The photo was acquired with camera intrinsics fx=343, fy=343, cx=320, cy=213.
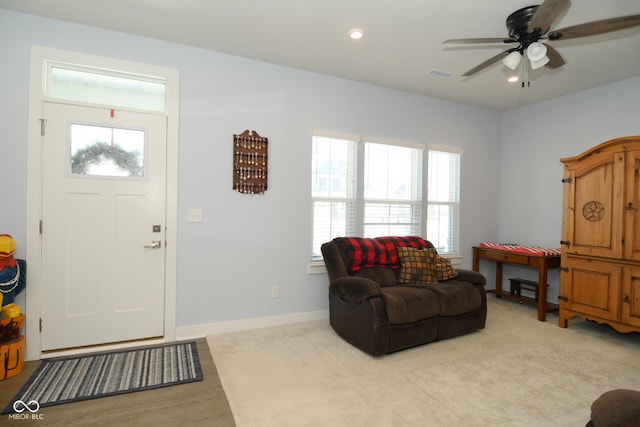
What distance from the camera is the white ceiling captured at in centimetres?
261

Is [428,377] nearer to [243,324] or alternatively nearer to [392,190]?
[243,324]

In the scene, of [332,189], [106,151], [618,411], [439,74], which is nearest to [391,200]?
[332,189]

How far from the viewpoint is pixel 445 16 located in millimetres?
2713

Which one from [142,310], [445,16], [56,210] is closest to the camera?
[445,16]

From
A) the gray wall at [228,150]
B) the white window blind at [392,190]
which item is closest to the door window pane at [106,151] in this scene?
the gray wall at [228,150]

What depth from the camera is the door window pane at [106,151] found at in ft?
9.75

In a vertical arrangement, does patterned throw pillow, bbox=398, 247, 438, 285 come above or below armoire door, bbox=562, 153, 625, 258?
below

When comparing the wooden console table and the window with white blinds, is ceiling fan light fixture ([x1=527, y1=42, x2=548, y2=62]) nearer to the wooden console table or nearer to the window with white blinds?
the window with white blinds

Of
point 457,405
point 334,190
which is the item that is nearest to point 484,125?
point 334,190

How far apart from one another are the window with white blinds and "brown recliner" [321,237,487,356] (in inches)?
20.2

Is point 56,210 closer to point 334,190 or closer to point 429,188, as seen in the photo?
point 334,190

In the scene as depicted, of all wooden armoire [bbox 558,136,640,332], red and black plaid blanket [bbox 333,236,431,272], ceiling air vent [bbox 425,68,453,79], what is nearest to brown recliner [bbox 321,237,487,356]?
red and black plaid blanket [bbox 333,236,431,272]

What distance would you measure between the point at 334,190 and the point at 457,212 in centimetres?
203

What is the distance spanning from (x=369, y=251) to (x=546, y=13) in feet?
8.06
